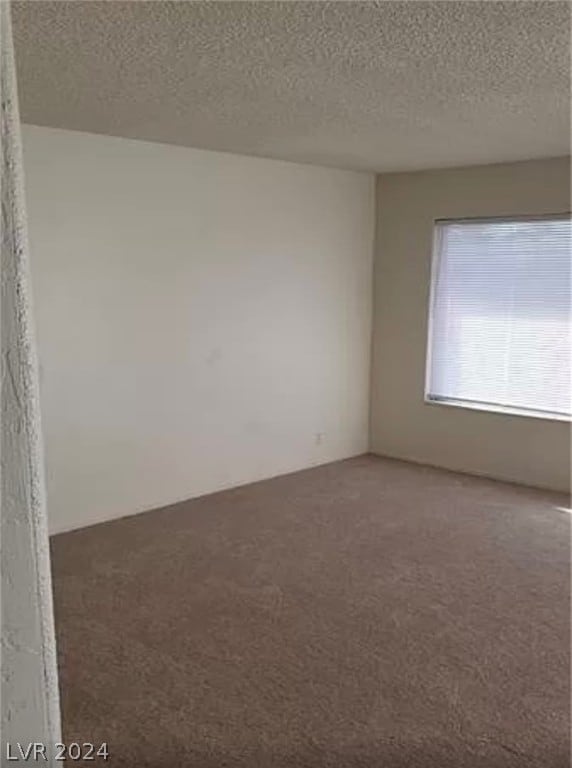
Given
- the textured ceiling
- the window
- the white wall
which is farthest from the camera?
the window

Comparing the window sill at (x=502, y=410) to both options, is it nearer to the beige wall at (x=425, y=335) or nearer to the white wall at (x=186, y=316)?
the beige wall at (x=425, y=335)

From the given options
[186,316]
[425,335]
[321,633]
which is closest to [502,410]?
[425,335]

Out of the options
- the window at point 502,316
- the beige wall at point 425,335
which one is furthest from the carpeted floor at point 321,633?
the window at point 502,316

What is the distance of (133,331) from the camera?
441cm

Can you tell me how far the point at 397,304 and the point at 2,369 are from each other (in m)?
5.18

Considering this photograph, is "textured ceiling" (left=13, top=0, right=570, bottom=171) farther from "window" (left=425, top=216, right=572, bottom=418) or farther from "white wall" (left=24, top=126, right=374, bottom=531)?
"window" (left=425, top=216, right=572, bottom=418)

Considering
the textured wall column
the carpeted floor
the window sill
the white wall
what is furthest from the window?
the textured wall column

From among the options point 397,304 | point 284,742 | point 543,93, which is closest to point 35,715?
point 284,742

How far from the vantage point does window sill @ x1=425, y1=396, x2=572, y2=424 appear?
501 cm

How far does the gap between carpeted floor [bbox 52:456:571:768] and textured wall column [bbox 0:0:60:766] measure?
1.71 metres

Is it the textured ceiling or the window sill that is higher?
the textured ceiling

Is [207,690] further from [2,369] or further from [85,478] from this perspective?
[2,369]

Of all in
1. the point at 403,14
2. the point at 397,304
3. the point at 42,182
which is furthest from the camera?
the point at 397,304

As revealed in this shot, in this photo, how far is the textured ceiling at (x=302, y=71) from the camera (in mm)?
Result: 2059
